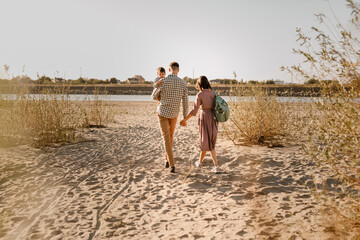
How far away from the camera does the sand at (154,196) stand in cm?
321

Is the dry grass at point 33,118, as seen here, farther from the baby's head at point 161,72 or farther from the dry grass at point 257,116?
the dry grass at point 257,116

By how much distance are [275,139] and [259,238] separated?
4.84 metres

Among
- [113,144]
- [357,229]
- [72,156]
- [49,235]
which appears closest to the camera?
[357,229]

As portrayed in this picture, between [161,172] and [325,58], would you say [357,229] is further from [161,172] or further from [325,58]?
[161,172]

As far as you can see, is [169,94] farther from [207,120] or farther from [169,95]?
[207,120]

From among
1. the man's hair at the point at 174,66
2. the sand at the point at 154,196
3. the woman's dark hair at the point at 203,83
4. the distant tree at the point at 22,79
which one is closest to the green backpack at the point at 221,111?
the woman's dark hair at the point at 203,83

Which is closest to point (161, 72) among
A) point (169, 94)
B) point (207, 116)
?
point (169, 94)

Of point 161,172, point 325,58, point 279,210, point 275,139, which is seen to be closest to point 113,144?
point 161,172

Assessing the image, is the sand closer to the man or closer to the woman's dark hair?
the man

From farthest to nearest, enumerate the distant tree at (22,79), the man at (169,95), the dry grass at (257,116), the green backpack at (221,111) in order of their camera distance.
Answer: the distant tree at (22,79) < the dry grass at (257,116) < the man at (169,95) < the green backpack at (221,111)

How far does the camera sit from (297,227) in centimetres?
310

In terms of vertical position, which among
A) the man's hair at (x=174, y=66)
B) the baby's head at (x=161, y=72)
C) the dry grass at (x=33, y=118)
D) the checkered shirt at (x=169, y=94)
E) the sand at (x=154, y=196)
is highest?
the man's hair at (x=174, y=66)

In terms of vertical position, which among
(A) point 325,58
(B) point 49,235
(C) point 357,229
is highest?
(A) point 325,58

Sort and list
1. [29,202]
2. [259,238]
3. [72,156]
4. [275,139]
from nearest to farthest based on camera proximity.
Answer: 1. [259,238]
2. [29,202]
3. [72,156]
4. [275,139]
